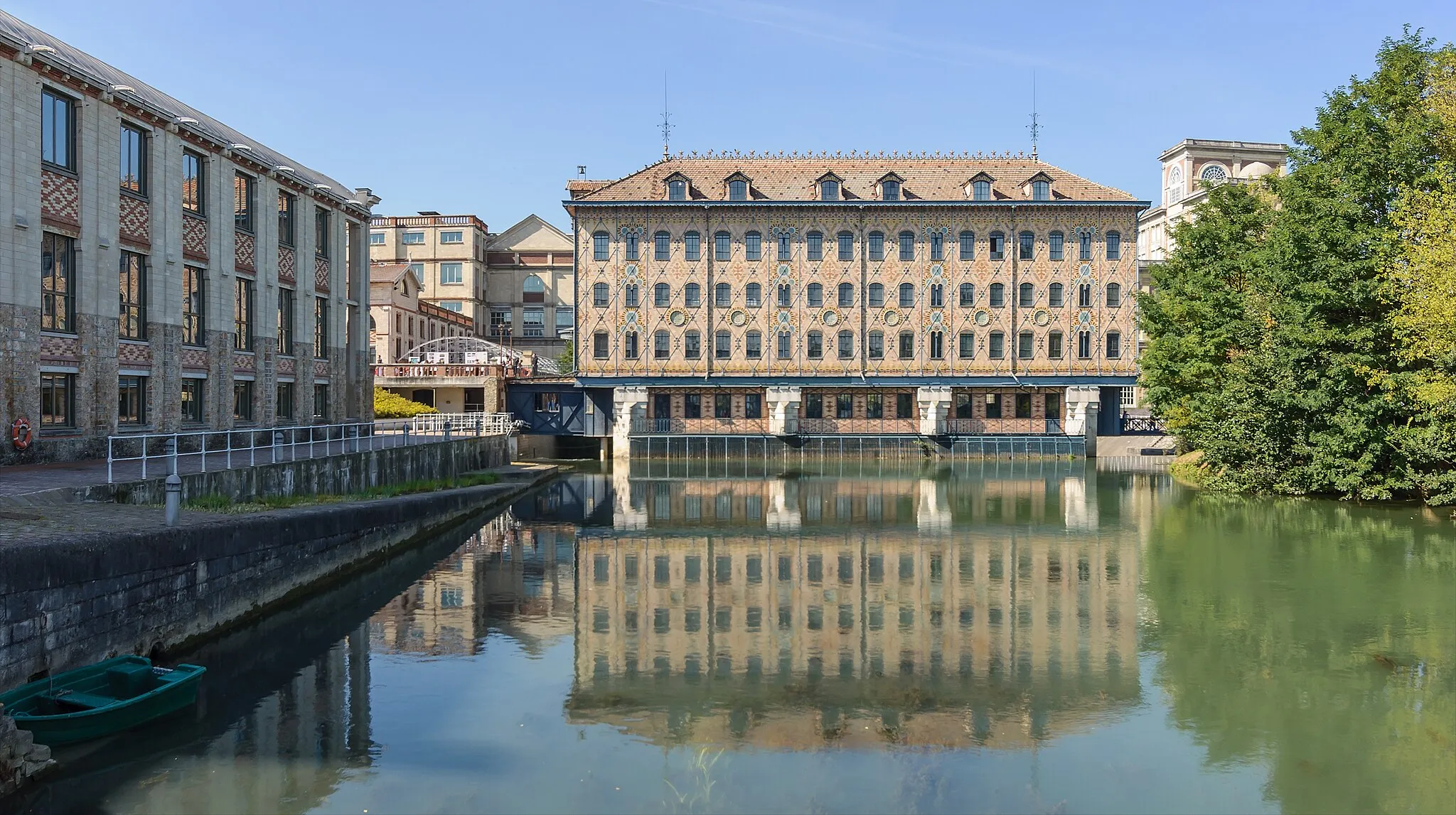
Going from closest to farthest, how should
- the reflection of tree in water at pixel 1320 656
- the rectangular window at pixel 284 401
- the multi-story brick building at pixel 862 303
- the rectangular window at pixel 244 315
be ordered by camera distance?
1. the reflection of tree in water at pixel 1320 656
2. the rectangular window at pixel 244 315
3. the rectangular window at pixel 284 401
4. the multi-story brick building at pixel 862 303

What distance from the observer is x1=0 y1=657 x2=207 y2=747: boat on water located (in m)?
11.3

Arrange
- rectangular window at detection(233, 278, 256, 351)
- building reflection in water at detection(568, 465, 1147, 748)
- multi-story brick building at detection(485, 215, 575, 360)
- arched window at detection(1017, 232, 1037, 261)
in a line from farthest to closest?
1. multi-story brick building at detection(485, 215, 575, 360)
2. arched window at detection(1017, 232, 1037, 261)
3. rectangular window at detection(233, 278, 256, 351)
4. building reflection in water at detection(568, 465, 1147, 748)

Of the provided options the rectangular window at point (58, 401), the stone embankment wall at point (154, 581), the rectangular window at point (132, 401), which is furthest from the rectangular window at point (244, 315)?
the stone embankment wall at point (154, 581)

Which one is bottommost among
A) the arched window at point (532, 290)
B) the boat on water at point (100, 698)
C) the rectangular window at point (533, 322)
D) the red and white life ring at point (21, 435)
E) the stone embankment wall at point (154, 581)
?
the boat on water at point (100, 698)

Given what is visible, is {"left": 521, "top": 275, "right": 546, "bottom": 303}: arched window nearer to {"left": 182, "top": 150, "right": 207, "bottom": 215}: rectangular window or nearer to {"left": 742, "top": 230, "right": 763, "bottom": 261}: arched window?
{"left": 742, "top": 230, "right": 763, "bottom": 261}: arched window

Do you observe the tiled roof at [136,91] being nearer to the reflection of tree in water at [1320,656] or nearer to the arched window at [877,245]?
the reflection of tree in water at [1320,656]

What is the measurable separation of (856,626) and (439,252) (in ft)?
242

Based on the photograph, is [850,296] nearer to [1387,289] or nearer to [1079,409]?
[1079,409]

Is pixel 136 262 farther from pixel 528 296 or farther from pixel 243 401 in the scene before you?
pixel 528 296

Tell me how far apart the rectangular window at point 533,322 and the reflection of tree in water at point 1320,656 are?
6803 cm

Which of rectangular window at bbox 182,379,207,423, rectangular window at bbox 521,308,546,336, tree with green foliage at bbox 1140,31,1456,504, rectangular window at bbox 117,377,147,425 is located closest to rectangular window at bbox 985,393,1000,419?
tree with green foliage at bbox 1140,31,1456,504

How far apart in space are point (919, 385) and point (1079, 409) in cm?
877

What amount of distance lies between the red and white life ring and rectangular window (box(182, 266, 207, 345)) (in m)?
7.75

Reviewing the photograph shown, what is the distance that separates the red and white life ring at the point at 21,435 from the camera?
2202cm
